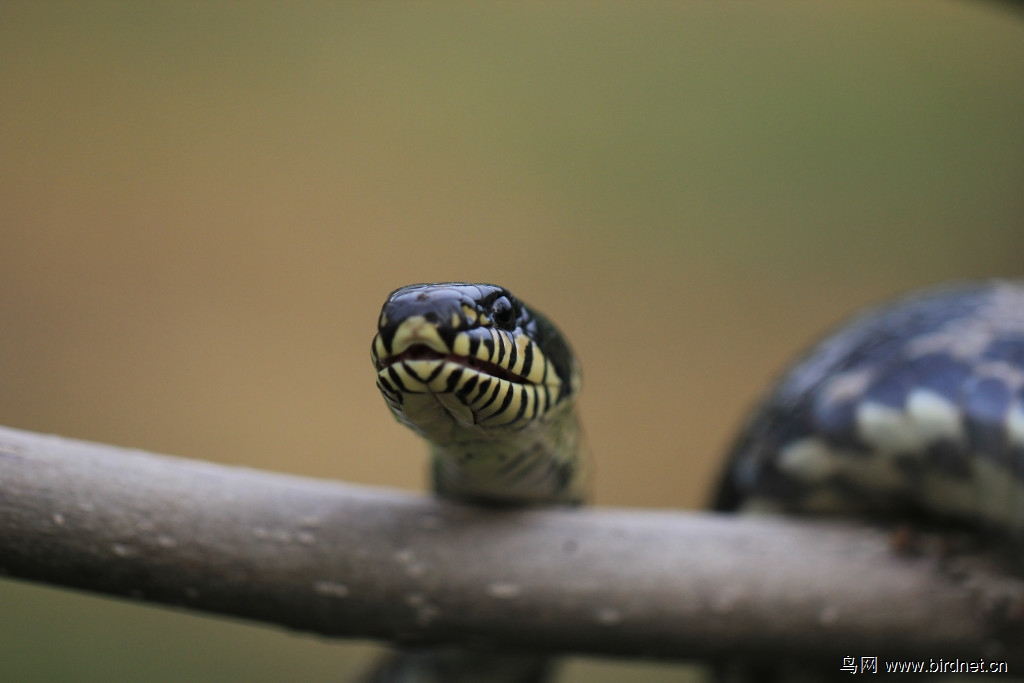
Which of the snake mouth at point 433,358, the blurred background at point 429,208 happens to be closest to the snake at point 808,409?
the snake mouth at point 433,358

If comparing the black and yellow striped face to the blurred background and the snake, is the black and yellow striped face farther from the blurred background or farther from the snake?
the blurred background

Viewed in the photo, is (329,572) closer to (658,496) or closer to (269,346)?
(269,346)

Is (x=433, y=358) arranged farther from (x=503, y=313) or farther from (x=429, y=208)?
(x=429, y=208)

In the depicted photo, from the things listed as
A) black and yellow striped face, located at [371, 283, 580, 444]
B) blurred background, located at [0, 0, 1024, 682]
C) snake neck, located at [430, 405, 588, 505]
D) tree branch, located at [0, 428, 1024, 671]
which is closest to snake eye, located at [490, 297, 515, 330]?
black and yellow striped face, located at [371, 283, 580, 444]

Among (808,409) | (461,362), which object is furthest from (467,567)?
(808,409)

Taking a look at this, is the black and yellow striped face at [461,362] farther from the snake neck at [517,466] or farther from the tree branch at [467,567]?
the tree branch at [467,567]

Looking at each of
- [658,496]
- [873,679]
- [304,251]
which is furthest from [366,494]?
[658,496]
